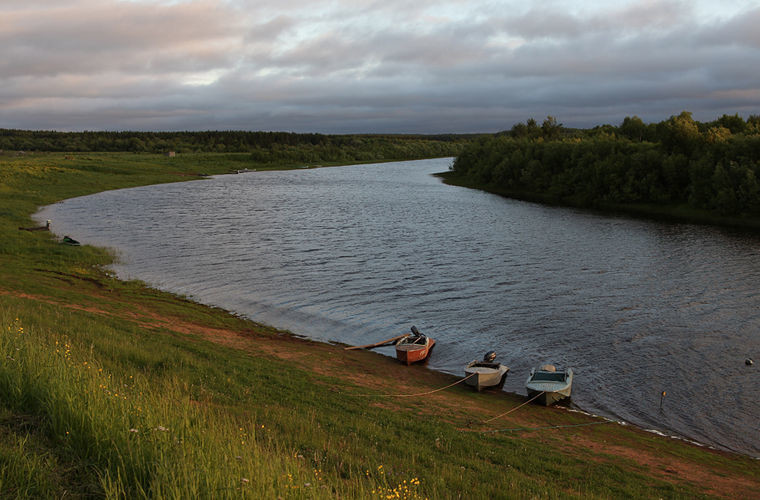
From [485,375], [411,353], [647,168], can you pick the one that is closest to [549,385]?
[485,375]

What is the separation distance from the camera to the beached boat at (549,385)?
60.1 feet

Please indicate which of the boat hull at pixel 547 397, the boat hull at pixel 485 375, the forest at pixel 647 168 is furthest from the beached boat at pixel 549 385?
the forest at pixel 647 168

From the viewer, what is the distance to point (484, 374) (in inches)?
768

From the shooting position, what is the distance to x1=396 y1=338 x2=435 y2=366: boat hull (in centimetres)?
2167

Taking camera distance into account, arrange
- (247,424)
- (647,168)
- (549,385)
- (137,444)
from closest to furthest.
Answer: (137,444), (247,424), (549,385), (647,168)

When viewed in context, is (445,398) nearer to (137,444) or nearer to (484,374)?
(484,374)

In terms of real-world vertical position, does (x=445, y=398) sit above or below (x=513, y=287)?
below

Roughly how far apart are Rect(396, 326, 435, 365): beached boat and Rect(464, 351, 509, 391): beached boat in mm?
2094

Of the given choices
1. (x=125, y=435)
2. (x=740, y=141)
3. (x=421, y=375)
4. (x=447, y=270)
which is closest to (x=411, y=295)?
(x=447, y=270)

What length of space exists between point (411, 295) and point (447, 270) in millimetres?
6967

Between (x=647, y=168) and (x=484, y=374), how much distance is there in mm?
68203

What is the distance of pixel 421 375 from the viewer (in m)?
21.0

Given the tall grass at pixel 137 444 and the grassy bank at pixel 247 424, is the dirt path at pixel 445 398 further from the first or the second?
the tall grass at pixel 137 444

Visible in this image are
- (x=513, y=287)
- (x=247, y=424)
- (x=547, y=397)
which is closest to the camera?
(x=247, y=424)
